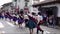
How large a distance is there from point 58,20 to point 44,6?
→ 6869 millimetres

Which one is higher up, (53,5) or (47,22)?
(53,5)

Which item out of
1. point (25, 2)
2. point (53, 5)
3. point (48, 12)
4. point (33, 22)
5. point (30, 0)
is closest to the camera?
point (33, 22)

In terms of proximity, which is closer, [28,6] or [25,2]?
[28,6]

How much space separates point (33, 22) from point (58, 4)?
1498cm

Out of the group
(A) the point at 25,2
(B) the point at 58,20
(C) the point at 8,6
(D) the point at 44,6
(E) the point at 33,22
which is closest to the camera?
(E) the point at 33,22

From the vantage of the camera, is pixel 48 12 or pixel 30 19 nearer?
pixel 30 19

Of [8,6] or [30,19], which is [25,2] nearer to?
[8,6]

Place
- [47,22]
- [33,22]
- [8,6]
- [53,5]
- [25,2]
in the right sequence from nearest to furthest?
[33,22], [47,22], [53,5], [25,2], [8,6]

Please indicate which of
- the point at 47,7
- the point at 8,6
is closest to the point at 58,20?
the point at 47,7

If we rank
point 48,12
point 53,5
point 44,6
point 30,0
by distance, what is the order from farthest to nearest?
1. point 30,0
2. point 44,6
3. point 48,12
4. point 53,5

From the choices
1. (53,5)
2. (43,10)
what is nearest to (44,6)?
(43,10)

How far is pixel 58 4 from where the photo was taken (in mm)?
28172

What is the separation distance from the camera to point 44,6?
3419 centimetres

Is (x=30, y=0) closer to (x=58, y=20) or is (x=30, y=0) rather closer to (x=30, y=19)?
(x=58, y=20)
